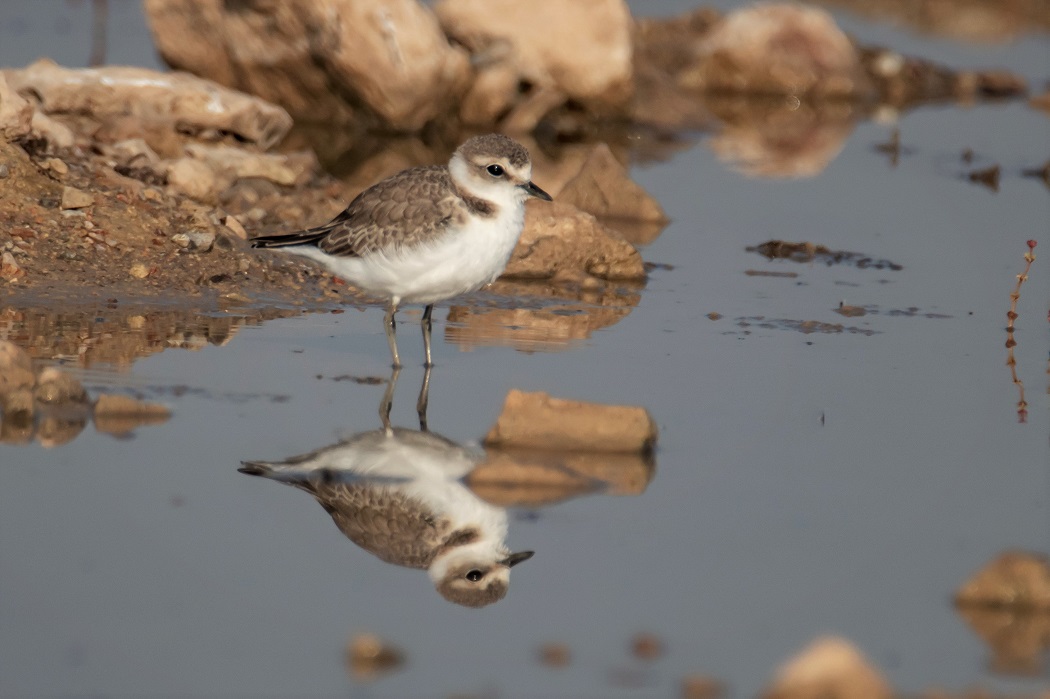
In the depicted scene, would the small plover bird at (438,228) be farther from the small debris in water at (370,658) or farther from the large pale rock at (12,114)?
the small debris in water at (370,658)

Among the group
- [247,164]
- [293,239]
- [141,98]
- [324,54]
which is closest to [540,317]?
[293,239]

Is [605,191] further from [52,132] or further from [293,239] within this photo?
[293,239]

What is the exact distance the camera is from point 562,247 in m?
11.7

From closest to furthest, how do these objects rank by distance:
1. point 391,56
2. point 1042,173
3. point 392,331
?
point 392,331
point 391,56
point 1042,173

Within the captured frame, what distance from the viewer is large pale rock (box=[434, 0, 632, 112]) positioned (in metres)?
17.9

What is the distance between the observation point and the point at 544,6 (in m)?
18.2

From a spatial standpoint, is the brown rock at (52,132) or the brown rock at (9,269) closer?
the brown rock at (9,269)

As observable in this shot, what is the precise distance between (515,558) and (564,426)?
1.35 metres

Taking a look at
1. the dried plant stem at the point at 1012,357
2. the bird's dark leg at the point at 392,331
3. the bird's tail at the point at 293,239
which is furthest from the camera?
the bird's tail at the point at 293,239

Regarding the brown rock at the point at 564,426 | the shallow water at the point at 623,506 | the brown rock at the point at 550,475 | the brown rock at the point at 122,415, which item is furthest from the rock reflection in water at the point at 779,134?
the brown rock at the point at 122,415

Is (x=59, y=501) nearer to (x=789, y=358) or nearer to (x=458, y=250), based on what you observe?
(x=458, y=250)

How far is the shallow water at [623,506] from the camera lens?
546cm

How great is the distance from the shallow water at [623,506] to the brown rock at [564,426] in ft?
0.77

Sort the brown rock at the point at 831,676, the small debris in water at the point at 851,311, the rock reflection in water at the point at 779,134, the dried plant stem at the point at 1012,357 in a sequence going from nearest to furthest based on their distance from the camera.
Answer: the brown rock at the point at 831,676 → the dried plant stem at the point at 1012,357 → the small debris in water at the point at 851,311 → the rock reflection in water at the point at 779,134
